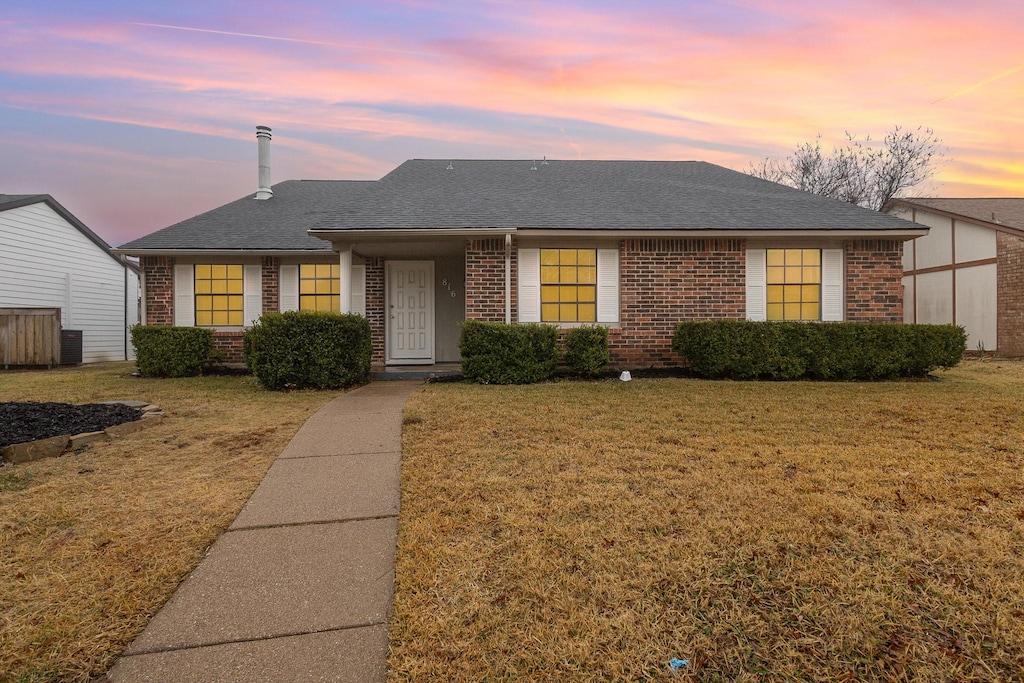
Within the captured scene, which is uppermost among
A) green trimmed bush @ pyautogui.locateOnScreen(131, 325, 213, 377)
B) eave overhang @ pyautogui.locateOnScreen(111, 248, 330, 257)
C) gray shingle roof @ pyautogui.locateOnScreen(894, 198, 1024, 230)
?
gray shingle roof @ pyautogui.locateOnScreen(894, 198, 1024, 230)

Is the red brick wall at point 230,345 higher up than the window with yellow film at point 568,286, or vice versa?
the window with yellow film at point 568,286

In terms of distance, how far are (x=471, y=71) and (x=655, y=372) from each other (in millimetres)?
7892

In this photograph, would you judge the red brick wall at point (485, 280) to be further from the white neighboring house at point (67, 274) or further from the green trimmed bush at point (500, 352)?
the white neighboring house at point (67, 274)

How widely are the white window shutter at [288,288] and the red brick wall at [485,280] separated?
15.4 ft

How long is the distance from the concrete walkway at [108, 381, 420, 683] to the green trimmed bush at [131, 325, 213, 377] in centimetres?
860

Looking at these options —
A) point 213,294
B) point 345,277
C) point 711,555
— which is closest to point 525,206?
point 345,277

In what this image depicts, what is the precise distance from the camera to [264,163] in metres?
14.1

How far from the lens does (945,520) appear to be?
9.55 feet

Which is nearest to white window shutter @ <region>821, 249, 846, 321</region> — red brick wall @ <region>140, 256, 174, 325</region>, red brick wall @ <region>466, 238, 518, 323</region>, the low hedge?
the low hedge

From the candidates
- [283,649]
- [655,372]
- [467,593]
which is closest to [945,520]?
[467,593]

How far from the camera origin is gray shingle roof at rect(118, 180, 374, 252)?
443 inches

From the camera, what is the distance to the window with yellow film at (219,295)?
1168cm

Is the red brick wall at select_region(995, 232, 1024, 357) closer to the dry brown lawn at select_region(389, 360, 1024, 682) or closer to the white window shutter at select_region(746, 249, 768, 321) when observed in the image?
the white window shutter at select_region(746, 249, 768, 321)

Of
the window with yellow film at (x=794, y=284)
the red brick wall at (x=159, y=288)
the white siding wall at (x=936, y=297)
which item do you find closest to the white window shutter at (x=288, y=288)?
the red brick wall at (x=159, y=288)
